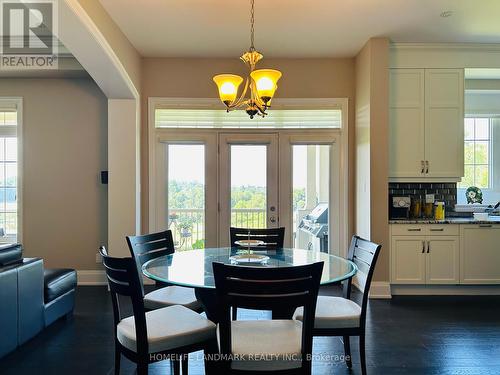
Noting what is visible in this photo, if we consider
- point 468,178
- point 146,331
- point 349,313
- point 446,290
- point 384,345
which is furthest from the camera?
point 468,178

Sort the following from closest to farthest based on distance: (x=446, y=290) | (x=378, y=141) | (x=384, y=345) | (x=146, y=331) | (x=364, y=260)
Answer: (x=146, y=331) → (x=364, y=260) → (x=384, y=345) → (x=378, y=141) → (x=446, y=290)

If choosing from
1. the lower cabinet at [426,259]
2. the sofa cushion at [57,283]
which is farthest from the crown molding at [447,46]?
the sofa cushion at [57,283]

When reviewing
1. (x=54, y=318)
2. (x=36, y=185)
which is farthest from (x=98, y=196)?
(x=54, y=318)

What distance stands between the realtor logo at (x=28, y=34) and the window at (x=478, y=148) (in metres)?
5.39

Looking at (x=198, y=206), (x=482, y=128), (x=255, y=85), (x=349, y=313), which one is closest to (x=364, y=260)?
(x=349, y=313)

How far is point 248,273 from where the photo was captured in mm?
1684

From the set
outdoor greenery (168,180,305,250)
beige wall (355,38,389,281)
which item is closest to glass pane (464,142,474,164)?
beige wall (355,38,389,281)

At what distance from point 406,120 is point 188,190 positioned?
2854 millimetres

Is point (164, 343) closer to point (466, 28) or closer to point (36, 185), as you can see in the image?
point (36, 185)

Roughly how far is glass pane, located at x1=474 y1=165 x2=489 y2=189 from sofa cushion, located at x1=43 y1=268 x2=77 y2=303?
213 inches

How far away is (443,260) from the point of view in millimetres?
4145

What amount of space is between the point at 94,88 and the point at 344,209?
12.0 ft

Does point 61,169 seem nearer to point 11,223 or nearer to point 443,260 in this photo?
point 11,223

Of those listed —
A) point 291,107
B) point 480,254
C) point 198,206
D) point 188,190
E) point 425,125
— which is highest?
point 291,107
